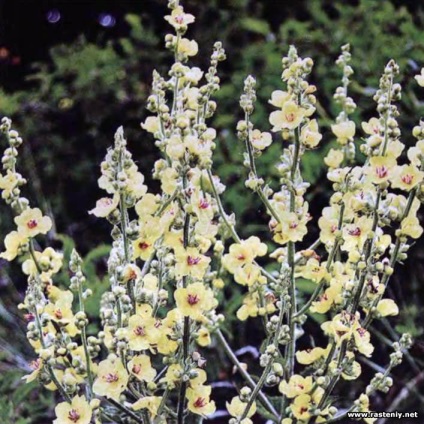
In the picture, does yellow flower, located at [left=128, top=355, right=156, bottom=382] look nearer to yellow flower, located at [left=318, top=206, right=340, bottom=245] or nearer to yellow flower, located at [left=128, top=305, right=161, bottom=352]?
yellow flower, located at [left=128, top=305, right=161, bottom=352]

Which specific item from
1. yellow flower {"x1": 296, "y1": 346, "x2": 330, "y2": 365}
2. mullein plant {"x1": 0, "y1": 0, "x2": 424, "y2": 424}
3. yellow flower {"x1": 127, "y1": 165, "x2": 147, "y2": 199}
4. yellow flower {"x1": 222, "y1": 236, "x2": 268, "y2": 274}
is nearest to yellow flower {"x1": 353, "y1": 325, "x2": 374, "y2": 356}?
mullein plant {"x1": 0, "y1": 0, "x2": 424, "y2": 424}

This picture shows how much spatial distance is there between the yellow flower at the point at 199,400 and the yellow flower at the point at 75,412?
17 centimetres

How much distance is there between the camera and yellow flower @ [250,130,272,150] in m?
1.33

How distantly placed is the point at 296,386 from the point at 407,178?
0.43m

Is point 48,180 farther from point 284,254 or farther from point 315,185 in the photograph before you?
point 284,254

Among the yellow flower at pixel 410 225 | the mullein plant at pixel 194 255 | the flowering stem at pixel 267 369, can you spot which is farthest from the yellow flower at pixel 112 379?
Answer: the yellow flower at pixel 410 225

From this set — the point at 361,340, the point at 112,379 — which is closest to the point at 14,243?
the point at 112,379

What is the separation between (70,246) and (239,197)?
2.21 ft

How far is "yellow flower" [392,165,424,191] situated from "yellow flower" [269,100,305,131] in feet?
0.61

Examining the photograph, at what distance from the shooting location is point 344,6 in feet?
10.6

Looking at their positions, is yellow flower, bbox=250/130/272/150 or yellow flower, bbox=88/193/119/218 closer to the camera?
yellow flower, bbox=88/193/119/218

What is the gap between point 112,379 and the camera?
3.94 feet

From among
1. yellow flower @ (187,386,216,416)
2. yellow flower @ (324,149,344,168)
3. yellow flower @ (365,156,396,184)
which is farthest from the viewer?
yellow flower @ (324,149,344,168)

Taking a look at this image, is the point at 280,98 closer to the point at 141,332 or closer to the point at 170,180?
the point at 170,180
